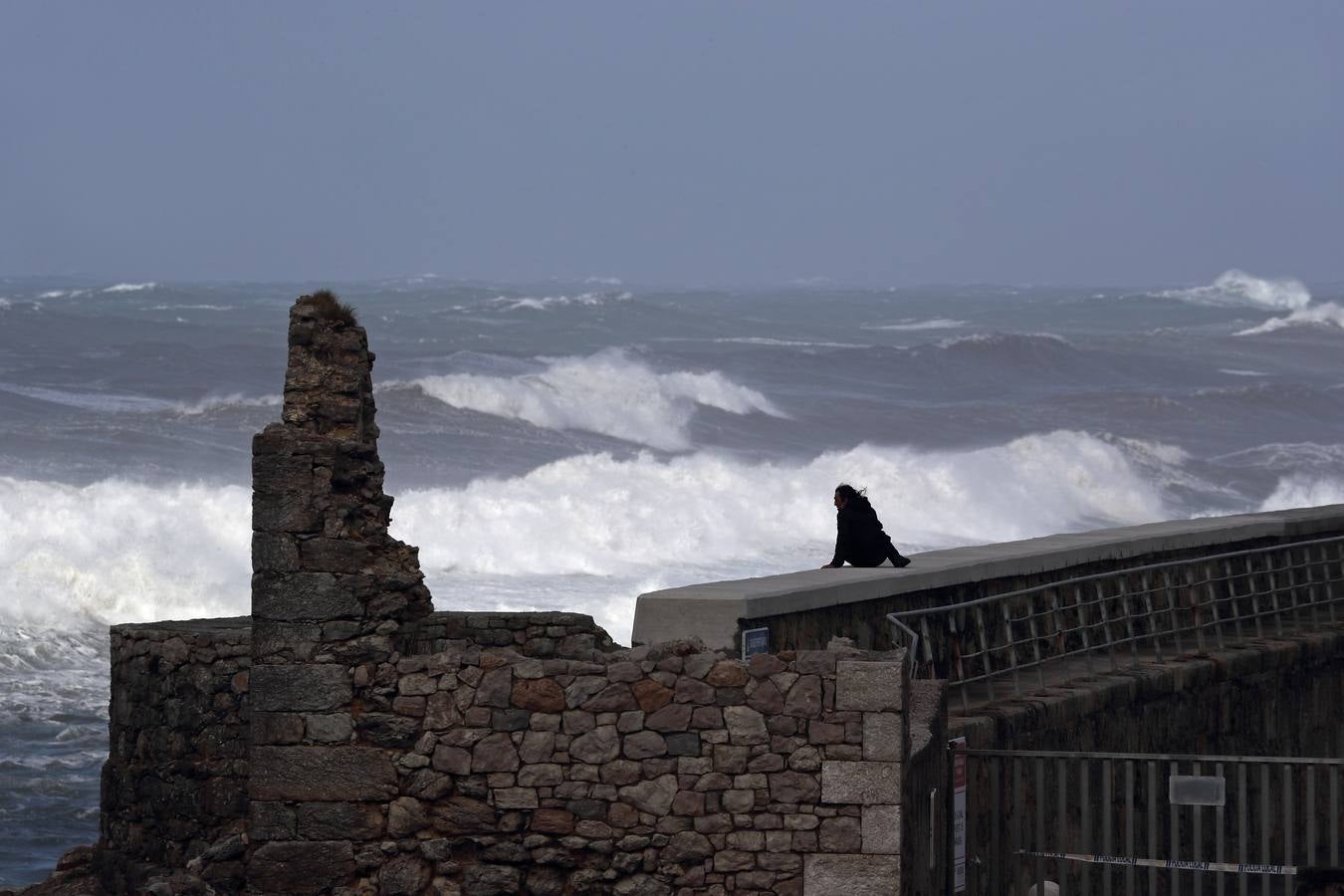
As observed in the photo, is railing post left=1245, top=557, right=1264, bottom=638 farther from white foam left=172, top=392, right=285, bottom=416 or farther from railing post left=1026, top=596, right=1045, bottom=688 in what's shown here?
white foam left=172, top=392, right=285, bottom=416

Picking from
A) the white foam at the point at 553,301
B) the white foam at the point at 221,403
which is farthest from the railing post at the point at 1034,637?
the white foam at the point at 553,301

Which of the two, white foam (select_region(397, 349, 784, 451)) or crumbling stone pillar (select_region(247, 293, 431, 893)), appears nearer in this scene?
crumbling stone pillar (select_region(247, 293, 431, 893))

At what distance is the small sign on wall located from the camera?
9945 mm

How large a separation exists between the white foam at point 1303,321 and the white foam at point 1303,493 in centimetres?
3364

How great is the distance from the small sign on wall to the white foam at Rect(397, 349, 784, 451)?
41440 mm

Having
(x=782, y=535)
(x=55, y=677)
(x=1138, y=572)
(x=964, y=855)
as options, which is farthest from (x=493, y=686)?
(x=782, y=535)

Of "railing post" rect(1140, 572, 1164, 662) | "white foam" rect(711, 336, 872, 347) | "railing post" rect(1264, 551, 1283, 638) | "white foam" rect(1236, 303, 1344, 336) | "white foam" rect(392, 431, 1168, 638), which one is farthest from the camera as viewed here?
"white foam" rect(1236, 303, 1344, 336)

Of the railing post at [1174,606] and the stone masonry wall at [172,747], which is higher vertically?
the railing post at [1174,606]

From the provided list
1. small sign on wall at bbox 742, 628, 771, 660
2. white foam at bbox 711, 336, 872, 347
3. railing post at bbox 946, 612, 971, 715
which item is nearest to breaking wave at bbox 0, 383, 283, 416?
white foam at bbox 711, 336, 872, 347

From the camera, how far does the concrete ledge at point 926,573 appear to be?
32.7 ft

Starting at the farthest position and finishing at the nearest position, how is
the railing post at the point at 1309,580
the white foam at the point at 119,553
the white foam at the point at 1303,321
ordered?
the white foam at the point at 1303,321, the white foam at the point at 119,553, the railing post at the point at 1309,580

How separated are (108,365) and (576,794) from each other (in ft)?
169

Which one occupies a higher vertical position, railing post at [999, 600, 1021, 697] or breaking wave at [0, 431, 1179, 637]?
breaking wave at [0, 431, 1179, 637]

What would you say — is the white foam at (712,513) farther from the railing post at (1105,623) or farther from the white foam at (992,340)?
the white foam at (992,340)
